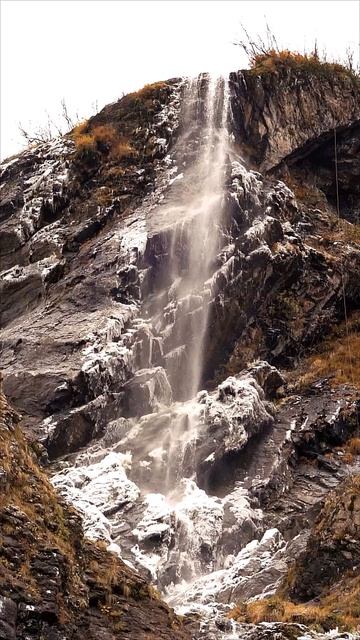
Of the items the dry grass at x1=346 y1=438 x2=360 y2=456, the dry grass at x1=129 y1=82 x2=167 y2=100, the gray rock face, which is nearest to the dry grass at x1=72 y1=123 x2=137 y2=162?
the dry grass at x1=129 y1=82 x2=167 y2=100

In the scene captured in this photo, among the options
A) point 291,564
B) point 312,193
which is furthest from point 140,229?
Result: point 291,564

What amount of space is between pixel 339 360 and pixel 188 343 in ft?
20.1

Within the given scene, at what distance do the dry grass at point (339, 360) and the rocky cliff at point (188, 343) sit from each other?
105 mm

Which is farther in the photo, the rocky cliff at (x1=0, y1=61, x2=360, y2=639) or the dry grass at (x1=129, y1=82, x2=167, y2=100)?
the dry grass at (x1=129, y1=82, x2=167, y2=100)

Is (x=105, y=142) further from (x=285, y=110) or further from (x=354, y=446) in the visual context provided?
(x=354, y=446)

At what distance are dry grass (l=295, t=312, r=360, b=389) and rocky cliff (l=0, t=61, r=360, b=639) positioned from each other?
10cm

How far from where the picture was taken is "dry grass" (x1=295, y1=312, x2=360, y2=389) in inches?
1090

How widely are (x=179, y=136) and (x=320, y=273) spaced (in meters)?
9.24

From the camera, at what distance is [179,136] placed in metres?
34.5

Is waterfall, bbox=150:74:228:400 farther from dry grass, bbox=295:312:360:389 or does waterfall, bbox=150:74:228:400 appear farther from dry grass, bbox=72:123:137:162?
dry grass, bbox=295:312:360:389

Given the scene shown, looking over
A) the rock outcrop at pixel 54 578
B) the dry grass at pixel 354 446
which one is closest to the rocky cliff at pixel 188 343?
the rock outcrop at pixel 54 578

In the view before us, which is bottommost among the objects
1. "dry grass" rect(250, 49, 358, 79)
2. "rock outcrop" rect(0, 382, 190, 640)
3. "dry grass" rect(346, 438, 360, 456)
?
A: "dry grass" rect(346, 438, 360, 456)

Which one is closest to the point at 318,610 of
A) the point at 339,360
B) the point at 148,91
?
the point at 339,360

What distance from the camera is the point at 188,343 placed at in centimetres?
2728
